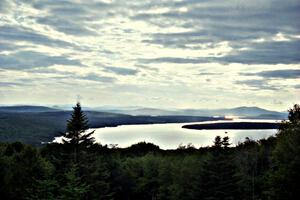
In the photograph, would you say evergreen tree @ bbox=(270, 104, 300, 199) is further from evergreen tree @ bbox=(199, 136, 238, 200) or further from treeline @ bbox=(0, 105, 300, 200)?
evergreen tree @ bbox=(199, 136, 238, 200)

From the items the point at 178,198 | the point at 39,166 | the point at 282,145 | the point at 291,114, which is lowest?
the point at 178,198

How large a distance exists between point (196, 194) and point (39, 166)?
29194 mm

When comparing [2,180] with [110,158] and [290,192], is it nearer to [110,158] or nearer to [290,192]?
[110,158]

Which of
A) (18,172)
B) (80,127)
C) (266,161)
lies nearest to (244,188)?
(266,161)

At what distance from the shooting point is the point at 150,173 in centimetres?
8356

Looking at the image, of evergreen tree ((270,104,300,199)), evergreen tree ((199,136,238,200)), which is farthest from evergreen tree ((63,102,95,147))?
evergreen tree ((270,104,300,199))

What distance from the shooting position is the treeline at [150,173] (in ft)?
121

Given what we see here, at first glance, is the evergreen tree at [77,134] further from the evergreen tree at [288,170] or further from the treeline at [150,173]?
the evergreen tree at [288,170]

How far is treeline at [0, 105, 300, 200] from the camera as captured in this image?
36.8m

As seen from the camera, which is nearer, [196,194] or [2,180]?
[196,194]

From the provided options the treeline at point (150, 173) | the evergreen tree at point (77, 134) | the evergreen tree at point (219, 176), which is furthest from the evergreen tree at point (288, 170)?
the evergreen tree at point (77, 134)

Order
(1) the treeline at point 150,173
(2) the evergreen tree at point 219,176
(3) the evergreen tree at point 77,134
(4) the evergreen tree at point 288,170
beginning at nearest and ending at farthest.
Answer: (4) the evergreen tree at point 288,170
(1) the treeline at point 150,173
(3) the evergreen tree at point 77,134
(2) the evergreen tree at point 219,176

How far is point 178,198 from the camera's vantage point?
6469 centimetres

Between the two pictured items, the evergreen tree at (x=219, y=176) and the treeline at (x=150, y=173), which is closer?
the treeline at (x=150, y=173)
